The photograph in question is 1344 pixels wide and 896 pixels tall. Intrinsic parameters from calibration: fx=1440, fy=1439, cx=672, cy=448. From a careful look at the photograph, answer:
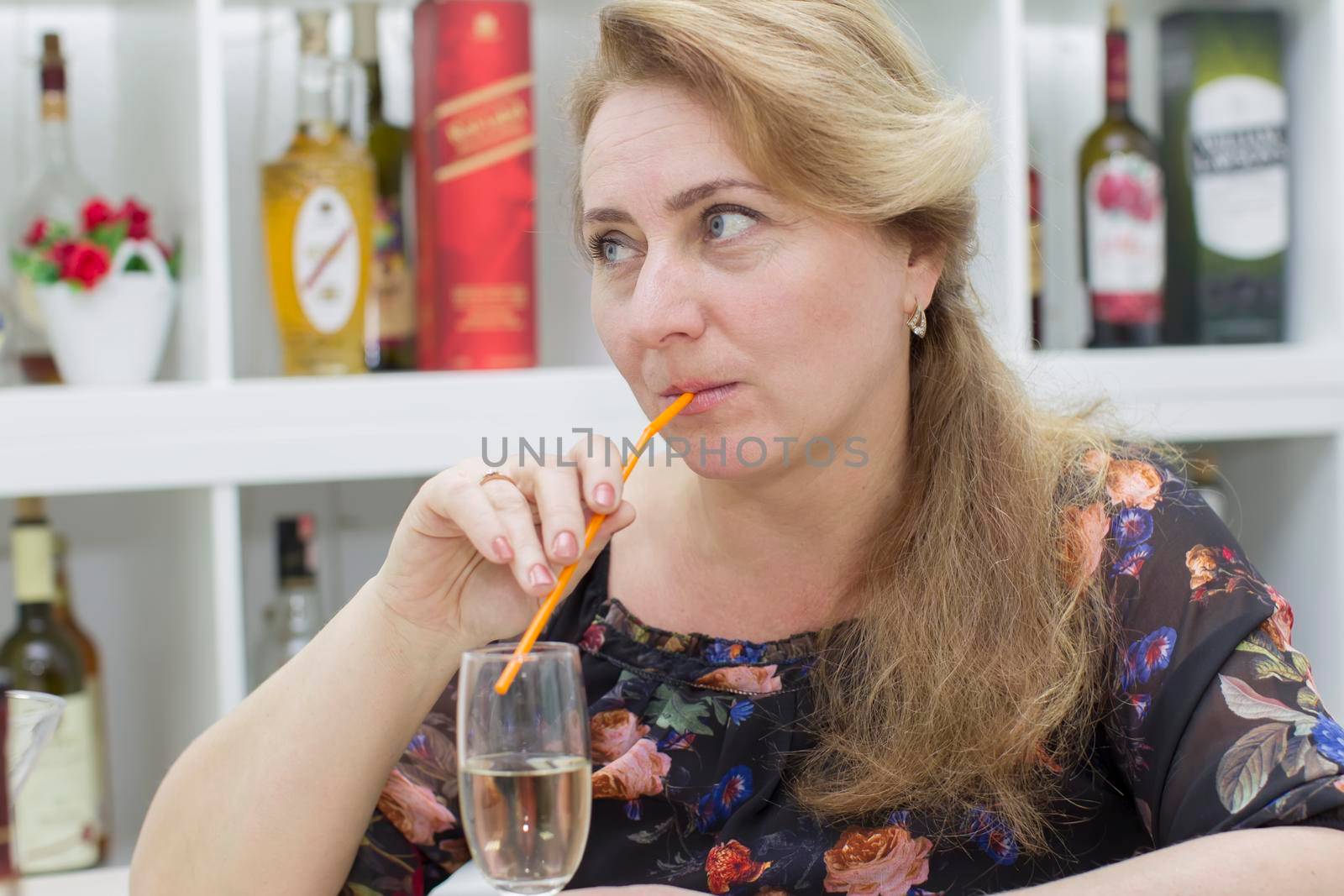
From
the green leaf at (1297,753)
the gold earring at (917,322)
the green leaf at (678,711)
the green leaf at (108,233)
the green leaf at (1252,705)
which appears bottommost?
the green leaf at (678,711)

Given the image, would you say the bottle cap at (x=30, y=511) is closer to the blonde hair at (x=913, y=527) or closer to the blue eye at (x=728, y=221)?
the blonde hair at (x=913, y=527)

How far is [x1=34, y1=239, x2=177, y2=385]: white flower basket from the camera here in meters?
1.39

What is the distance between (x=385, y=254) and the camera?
1.55m

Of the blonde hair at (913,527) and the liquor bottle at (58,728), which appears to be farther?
the liquor bottle at (58,728)

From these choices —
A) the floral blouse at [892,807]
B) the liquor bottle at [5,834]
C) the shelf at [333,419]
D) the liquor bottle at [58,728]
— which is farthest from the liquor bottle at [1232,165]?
the liquor bottle at [5,834]

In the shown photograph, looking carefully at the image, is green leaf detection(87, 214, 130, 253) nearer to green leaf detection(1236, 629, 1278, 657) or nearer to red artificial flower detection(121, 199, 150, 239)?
red artificial flower detection(121, 199, 150, 239)

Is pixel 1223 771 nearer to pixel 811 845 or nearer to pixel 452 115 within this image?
pixel 811 845

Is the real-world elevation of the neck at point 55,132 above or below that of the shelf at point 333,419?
above

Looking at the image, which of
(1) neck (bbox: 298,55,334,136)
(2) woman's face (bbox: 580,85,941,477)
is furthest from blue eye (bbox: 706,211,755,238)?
(1) neck (bbox: 298,55,334,136)

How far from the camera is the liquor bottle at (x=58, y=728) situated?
1396mm

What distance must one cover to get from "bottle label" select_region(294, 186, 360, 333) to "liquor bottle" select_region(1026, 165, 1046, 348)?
784 mm

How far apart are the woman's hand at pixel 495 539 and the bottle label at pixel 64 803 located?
22.5 inches

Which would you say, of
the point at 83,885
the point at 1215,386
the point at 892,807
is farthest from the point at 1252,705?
the point at 83,885

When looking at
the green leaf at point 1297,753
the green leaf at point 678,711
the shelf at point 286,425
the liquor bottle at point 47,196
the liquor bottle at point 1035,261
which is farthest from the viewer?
the liquor bottle at point 1035,261
